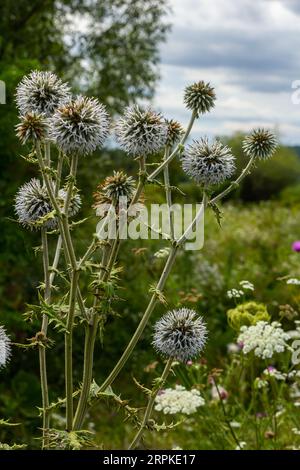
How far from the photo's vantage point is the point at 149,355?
8.31 m

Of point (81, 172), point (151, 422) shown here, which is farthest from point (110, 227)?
point (81, 172)

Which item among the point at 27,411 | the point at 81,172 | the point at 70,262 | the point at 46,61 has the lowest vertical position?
the point at 27,411

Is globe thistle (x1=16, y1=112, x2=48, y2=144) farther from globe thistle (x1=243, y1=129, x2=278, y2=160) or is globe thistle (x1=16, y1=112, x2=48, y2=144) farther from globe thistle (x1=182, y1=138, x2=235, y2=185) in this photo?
globe thistle (x1=243, y1=129, x2=278, y2=160)

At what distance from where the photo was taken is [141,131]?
300cm

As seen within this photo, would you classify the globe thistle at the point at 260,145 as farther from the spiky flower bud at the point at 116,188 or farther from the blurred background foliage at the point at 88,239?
the blurred background foliage at the point at 88,239

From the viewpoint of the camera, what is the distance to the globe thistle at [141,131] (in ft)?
9.73

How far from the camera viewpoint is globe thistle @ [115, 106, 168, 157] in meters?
2.96

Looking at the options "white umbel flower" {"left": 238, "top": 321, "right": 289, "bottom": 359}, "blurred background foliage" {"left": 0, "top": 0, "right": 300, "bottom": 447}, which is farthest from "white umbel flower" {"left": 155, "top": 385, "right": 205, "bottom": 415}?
"blurred background foliage" {"left": 0, "top": 0, "right": 300, "bottom": 447}

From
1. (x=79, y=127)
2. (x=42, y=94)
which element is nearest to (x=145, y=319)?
(x=79, y=127)

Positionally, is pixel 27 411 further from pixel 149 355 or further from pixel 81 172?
pixel 81 172

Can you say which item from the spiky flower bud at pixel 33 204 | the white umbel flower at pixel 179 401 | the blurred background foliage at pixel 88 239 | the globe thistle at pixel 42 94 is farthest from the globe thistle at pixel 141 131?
the blurred background foliage at pixel 88 239

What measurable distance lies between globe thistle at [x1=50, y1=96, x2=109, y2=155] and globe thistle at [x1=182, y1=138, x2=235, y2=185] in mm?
389

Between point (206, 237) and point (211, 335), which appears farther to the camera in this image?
point (206, 237)
